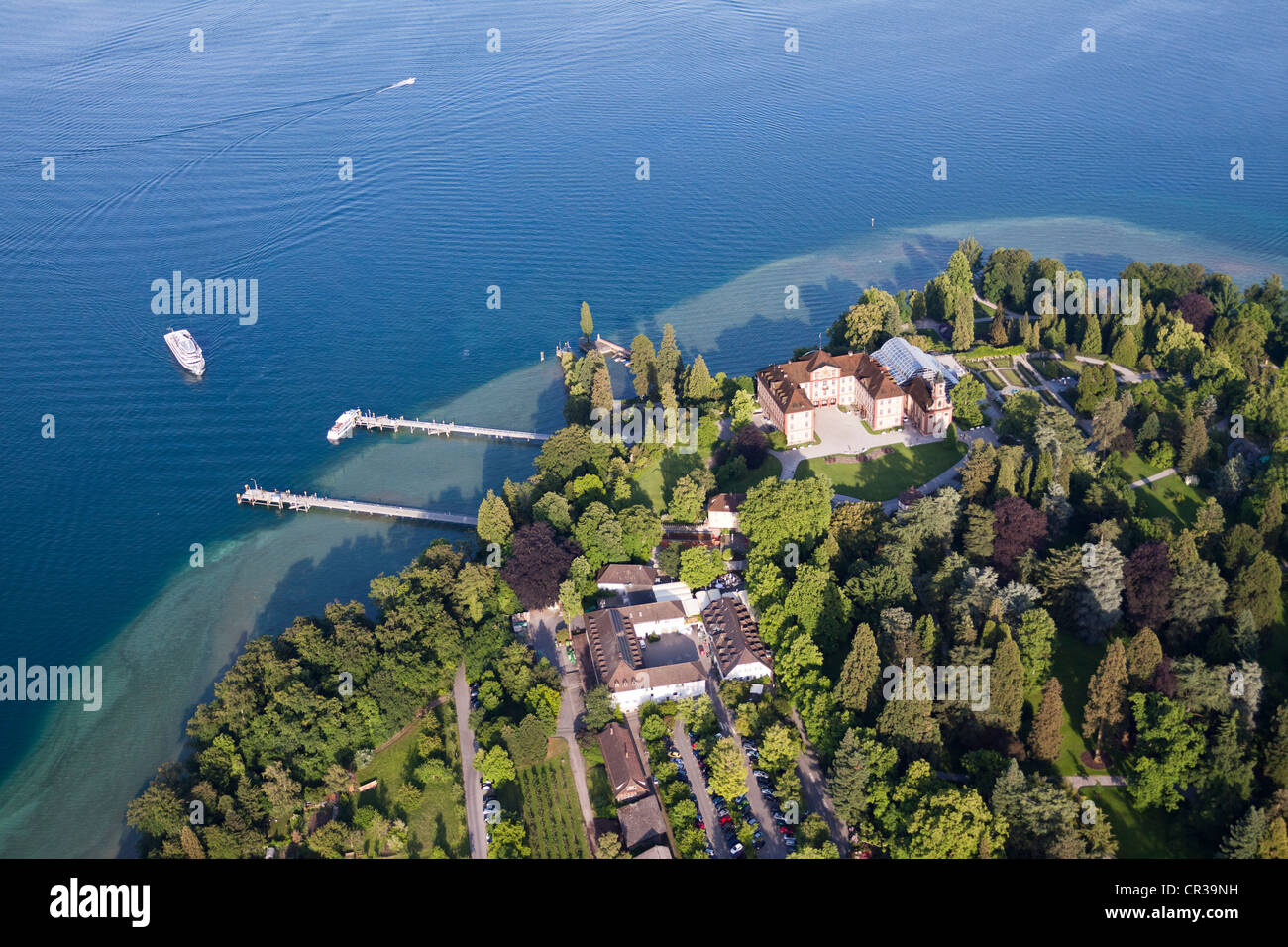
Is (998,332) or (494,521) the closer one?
(494,521)

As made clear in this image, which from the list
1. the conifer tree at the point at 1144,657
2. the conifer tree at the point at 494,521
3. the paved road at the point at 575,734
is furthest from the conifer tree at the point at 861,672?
the conifer tree at the point at 494,521

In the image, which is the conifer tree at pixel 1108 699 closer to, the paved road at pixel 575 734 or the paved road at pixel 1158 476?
the paved road at pixel 1158 476

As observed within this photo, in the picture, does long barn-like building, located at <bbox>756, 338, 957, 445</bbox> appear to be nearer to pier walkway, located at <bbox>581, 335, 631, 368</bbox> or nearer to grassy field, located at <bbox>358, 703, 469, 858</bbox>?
pier walkway, located at <bbox>581, 335, 631, 368</bbox>

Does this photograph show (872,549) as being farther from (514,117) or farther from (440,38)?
(440,38)

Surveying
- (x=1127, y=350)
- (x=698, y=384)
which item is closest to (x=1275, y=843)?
(x=1127, y=350)

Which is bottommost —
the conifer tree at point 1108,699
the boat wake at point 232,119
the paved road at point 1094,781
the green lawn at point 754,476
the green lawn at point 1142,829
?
the green lawn at point 1142,829

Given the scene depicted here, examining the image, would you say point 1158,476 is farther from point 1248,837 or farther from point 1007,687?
point 1248,837

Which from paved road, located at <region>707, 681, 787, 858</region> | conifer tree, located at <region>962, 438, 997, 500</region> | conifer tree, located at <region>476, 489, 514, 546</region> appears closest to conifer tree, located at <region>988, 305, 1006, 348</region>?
conifer tree, located at <region>962, 438, 997, 500</region>

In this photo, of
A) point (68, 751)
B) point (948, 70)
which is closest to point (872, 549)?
point (68, 751)
